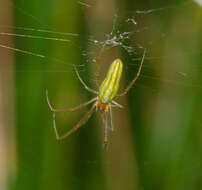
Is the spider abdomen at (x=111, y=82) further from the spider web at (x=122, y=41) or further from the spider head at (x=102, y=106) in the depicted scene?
the spider web at (x=122, y=41)

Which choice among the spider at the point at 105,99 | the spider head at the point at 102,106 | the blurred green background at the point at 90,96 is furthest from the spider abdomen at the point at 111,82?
the blurred green background at the point at 90,96

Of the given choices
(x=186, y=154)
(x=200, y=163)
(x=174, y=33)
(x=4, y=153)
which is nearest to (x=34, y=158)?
(x=4, y=153)

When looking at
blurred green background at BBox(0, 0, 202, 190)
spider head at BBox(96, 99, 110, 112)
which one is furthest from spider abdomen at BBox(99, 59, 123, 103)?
blurred green background at BBox(0, 0, 202, 190)

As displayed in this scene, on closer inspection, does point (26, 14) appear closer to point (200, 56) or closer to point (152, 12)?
point (152, 12)

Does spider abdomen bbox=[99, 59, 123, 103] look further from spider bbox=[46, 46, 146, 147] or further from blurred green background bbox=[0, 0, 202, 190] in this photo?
blurred green background bbox=[0, 0, 202, 190]

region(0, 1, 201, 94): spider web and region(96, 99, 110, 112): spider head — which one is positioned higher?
region(0, 1, 201, 94): spider web

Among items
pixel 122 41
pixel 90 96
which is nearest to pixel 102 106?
pixel 90 96

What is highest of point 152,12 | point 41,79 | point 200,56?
point 152,12
